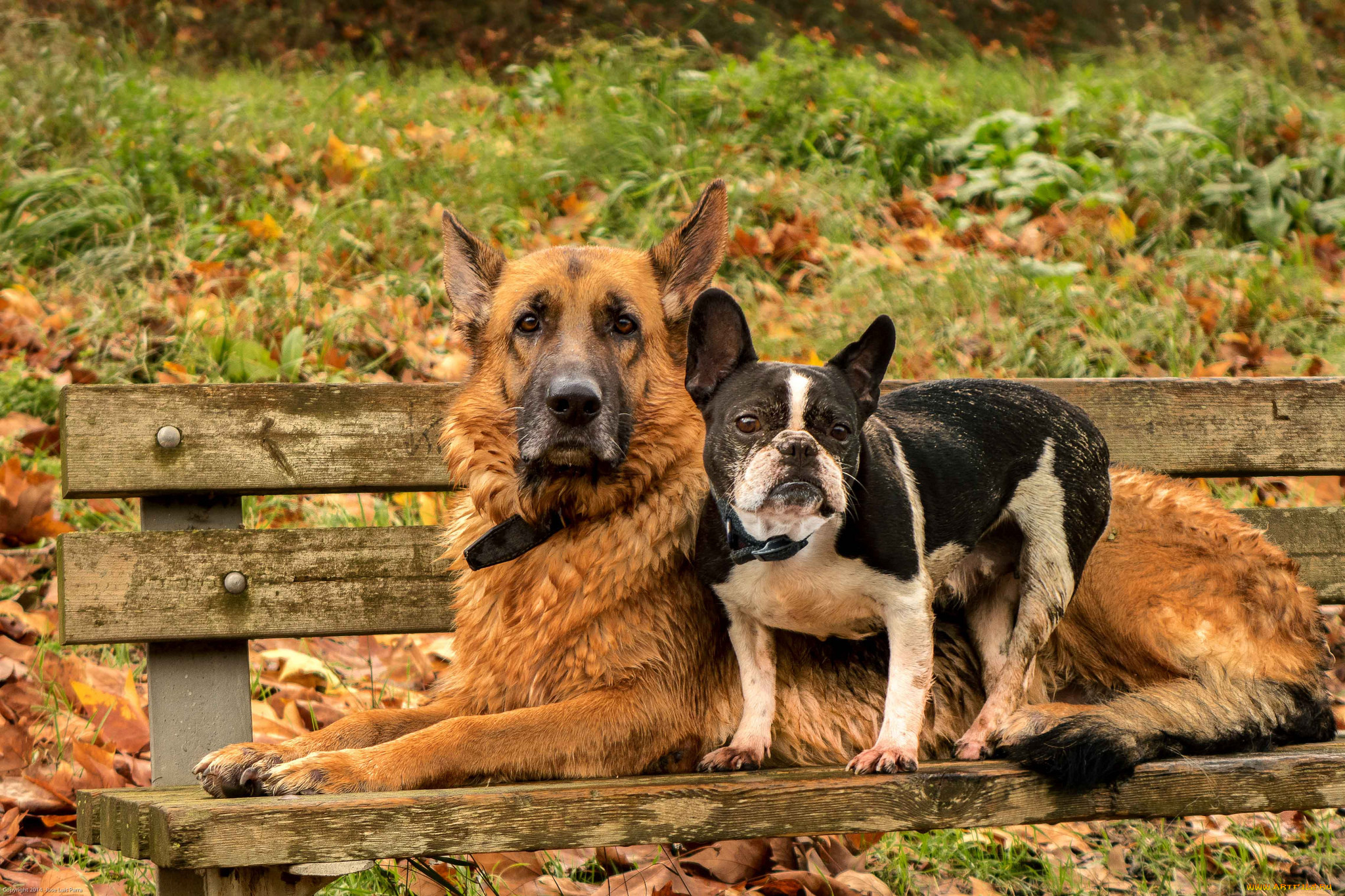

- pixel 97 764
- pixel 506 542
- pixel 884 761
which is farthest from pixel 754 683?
pixel 97 764


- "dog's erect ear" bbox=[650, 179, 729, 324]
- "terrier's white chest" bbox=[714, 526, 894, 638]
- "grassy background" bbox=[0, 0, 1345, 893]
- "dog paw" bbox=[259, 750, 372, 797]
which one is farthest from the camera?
"grassy background" bbox=[0, 0, 1345, 893]

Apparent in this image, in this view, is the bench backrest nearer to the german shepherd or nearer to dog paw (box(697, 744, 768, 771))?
the german shepherd

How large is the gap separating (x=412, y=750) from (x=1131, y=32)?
11.2m

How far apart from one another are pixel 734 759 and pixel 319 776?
0.84m

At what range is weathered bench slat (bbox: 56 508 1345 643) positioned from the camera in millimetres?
2906

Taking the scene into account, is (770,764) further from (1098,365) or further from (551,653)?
(1098,365)

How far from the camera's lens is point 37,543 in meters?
4.41

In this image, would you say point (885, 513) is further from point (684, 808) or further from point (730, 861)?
point (730, 861)

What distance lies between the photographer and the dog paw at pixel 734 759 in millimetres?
2475

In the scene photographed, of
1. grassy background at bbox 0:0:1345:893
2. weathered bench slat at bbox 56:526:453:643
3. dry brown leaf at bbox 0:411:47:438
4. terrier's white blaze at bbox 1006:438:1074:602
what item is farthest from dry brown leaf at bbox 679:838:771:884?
dry brown leaf at bbox 0:411:47:438

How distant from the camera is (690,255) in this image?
113 inches

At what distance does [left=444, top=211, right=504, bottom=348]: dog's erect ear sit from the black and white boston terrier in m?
0.66

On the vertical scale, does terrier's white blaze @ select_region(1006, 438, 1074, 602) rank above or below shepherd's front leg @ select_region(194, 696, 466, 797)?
above

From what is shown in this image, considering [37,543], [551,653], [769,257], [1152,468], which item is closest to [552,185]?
[769,257]
